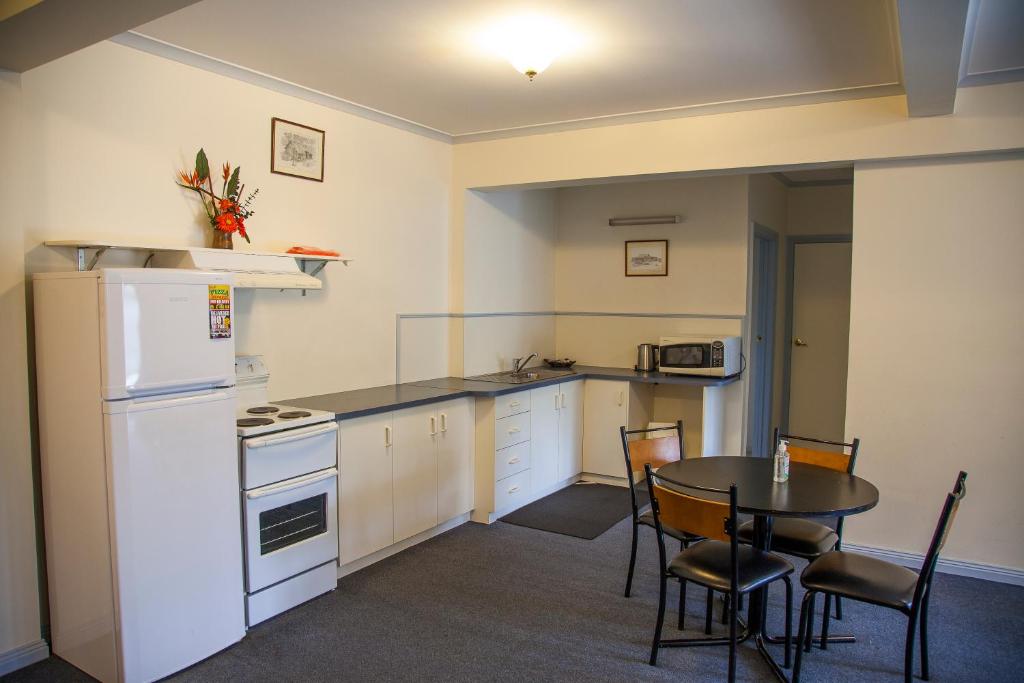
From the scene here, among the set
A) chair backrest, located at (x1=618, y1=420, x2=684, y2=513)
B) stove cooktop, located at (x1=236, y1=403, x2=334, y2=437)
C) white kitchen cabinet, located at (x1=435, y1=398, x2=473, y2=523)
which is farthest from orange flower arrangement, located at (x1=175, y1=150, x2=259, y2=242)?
chair backrest, located at (x1=618, y1=420, x2=684, y2=513)

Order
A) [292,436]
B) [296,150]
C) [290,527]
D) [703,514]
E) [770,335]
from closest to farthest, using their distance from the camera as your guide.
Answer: [703,514] < [292,436] < [290,527] < [296,150] < [770,335]

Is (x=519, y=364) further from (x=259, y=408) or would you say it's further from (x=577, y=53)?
(x=577, y=53)

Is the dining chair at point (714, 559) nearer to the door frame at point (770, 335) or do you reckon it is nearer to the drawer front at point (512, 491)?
the drawer front at point (512, 491)

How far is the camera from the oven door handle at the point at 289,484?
2.97m

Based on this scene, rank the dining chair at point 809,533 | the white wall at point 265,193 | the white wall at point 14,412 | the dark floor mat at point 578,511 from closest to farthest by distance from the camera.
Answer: the white wall at point 14,412
the white wall at point 265,193
the dining chair at point 809,533
the dark floor mat at point 578,511

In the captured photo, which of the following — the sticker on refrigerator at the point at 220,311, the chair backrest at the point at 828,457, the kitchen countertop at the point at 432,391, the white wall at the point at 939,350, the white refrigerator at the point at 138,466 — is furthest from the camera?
the kitchen countertop at the point at 432,391

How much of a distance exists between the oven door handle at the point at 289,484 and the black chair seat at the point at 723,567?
5.36 feet

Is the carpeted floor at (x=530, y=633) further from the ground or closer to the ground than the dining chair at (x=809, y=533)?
closer to the ground

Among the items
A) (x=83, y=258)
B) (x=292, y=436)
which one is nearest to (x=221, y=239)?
(x=83, y=258)

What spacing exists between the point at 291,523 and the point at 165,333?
1119mm

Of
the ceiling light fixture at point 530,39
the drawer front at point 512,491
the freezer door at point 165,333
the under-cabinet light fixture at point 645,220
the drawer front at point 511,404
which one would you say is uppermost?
the ceiling light fixture at point 530,39

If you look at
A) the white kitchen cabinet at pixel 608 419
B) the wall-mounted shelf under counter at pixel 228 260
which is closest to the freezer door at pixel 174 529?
the wall-mounted shelf under counter at pixel 228 260

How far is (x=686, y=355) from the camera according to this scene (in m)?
5.20

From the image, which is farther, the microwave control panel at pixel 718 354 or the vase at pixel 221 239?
the microwave control panel at pixel 718 354
